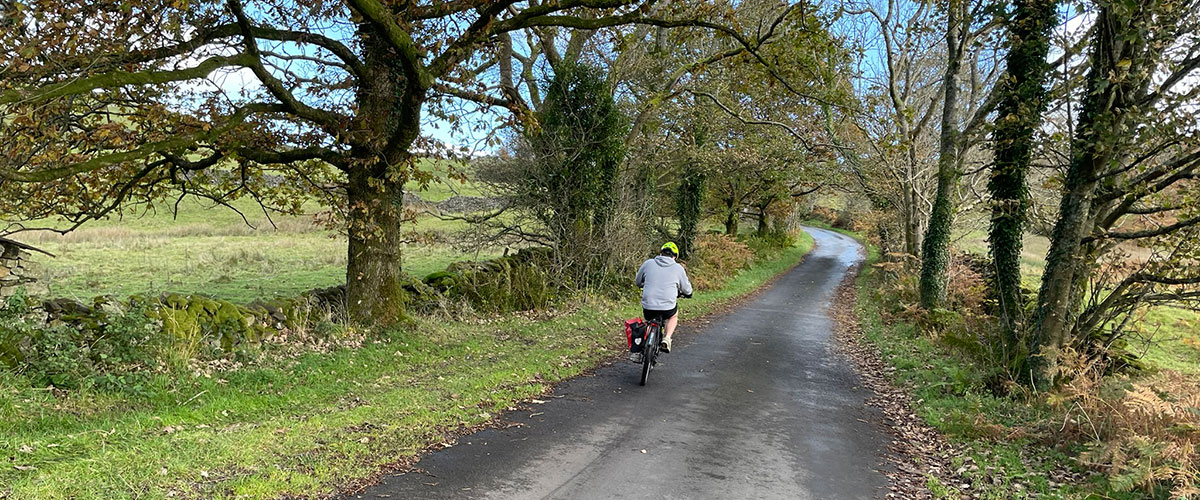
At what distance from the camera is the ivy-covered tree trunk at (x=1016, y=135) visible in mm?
10047

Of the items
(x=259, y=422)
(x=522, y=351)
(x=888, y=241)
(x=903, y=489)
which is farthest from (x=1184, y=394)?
(x=888, y=241)

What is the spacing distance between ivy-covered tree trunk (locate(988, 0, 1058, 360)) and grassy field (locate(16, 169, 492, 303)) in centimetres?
930

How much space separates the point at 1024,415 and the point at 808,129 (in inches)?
658

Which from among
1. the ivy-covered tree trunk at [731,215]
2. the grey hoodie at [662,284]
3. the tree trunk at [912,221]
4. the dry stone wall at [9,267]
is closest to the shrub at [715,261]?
the ivy-covered tree trunk at [731,215]

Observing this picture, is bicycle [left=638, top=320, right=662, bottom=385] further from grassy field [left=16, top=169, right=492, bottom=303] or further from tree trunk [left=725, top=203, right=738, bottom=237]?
tree trunk [left=725, top=203, right=738, bottom=237]

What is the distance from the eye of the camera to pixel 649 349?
9.04 m

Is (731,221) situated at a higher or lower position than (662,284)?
higher

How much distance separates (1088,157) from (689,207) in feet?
65.1

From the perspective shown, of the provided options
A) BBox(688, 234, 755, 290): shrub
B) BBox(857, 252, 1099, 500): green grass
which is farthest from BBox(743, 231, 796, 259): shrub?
BBox(857, 252, 1099, 500): green grass

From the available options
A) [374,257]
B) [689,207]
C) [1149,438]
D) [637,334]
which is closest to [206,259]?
[374,257]

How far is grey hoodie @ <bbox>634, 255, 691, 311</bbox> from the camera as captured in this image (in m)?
9.38

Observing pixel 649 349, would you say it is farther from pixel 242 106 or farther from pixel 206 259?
→ pixel 206 259

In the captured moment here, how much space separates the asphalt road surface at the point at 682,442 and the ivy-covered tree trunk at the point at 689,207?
15717mm

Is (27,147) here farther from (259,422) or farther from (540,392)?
(540,392)
